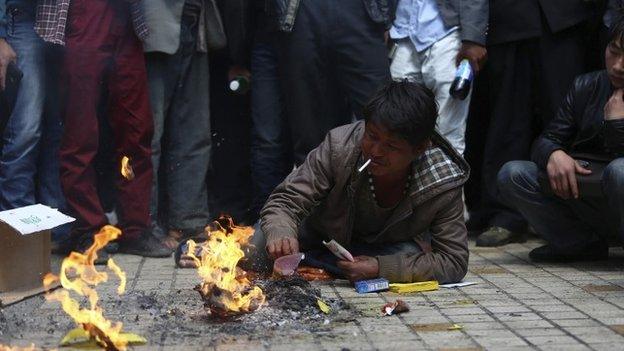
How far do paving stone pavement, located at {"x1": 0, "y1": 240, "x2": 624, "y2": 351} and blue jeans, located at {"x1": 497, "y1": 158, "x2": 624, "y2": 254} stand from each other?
1.05ft

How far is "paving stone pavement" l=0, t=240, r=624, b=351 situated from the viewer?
413 cm

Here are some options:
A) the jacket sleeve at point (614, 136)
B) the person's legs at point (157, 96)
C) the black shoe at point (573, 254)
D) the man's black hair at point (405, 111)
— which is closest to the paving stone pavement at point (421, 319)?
the black shoe at point (573, 254)

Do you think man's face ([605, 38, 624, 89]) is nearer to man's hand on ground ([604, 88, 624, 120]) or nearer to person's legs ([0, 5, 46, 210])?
man's hand on ground ([604, 88, 624, 120])

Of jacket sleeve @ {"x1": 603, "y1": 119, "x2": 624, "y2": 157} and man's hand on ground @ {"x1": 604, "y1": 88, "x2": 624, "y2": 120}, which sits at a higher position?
man's hand on ground @ {"x1": 604, "y1": 88, "x2": 624, "y2": 120}

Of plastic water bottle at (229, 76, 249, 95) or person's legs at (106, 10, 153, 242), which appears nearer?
person's legs at (106, 10, 153, 242)

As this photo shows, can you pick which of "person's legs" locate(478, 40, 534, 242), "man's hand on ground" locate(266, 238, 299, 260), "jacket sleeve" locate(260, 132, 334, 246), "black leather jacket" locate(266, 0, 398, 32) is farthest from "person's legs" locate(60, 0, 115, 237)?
"person's legs" locate(478, 40, 534, 242)

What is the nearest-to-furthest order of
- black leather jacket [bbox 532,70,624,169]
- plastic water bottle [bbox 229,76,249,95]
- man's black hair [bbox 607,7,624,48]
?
man's black hair [bbox 607,7,624,48], black leather jacket [bbox 532,70,624,169], plastic water bottle [bbox 229,76,249,95]

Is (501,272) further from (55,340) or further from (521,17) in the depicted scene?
(55,340)

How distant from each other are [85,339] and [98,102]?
253 centimetres

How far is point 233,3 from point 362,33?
882mm

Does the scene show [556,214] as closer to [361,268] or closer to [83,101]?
[361,268]

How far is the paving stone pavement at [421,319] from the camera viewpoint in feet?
13.6

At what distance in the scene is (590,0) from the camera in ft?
21.5

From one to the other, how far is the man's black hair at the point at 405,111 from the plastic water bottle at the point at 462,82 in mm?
1384
